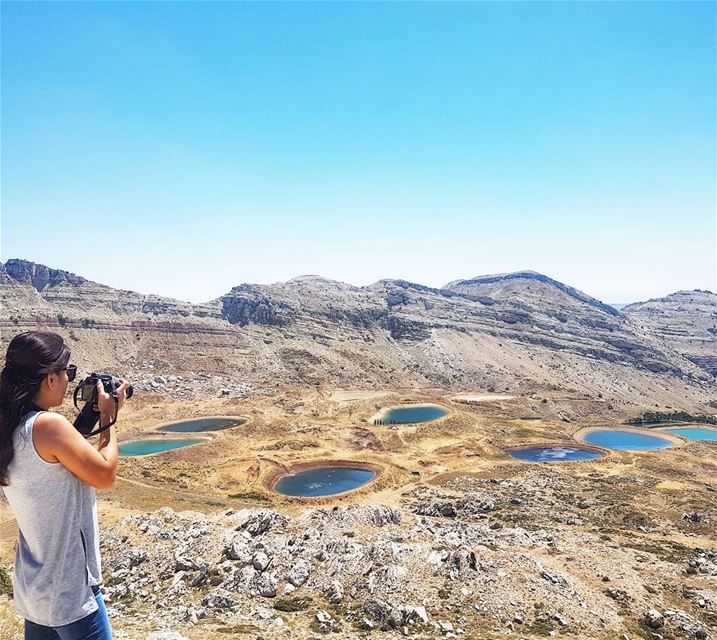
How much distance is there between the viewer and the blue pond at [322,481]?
41250mm

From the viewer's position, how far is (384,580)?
17000mm

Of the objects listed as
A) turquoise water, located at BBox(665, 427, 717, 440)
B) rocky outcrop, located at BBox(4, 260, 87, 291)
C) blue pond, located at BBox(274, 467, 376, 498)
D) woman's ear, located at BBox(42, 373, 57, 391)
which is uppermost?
rocky outcrop, located at BBox(4, 260, 87, 291)

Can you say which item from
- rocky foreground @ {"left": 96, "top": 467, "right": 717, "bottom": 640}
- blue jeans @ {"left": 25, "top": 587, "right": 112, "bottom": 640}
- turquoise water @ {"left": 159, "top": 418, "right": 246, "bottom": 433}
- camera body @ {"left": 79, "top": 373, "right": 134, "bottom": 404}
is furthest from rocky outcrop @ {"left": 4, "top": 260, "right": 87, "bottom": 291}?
blue jeans @ {"left": 25, "top": 587, "right": 112, "bottom": 640}

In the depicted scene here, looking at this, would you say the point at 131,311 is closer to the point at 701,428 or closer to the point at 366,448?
the point at 366,448

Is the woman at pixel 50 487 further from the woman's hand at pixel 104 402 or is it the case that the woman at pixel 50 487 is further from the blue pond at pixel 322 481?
the blue pond at pixel 322 481

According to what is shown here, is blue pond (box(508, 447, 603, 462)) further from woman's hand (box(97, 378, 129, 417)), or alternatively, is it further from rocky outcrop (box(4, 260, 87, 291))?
rocky outcrop (box(4, 260, 87, 291))

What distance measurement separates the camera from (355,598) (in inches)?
650

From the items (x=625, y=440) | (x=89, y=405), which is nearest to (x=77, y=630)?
(x=89, y=405)

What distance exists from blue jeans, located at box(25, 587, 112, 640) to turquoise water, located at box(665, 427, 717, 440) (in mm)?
83777

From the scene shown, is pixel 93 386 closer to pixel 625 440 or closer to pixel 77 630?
pixel 77 630

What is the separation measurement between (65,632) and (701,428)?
308 feet

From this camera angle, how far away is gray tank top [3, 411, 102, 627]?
3752 millimetres

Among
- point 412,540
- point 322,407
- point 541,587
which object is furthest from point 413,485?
point 322,407

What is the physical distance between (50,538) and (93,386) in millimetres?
1345
